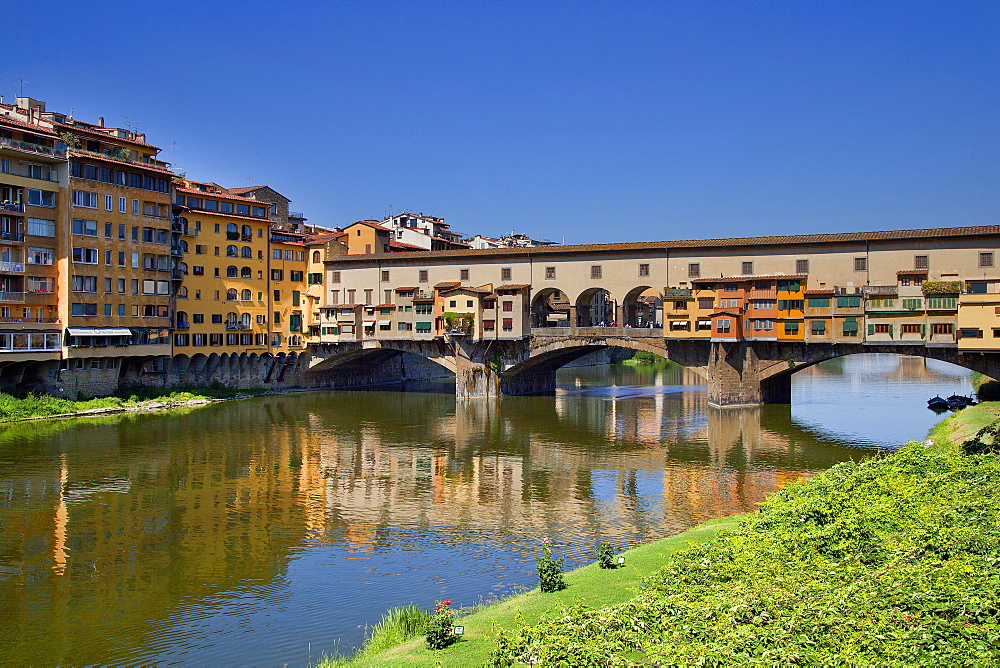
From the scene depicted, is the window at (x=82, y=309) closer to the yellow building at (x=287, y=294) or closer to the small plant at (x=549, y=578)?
the yellow building at (x=287, y=294)

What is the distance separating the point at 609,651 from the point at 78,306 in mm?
48717

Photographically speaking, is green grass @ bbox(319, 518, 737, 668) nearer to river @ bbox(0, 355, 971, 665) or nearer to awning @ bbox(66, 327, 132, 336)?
river @ bbox(0, 355, 971, 665)

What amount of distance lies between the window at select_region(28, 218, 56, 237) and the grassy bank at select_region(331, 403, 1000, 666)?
142ft

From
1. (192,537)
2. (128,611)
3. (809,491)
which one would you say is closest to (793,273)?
(809,491)

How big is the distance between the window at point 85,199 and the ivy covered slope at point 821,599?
4628cm

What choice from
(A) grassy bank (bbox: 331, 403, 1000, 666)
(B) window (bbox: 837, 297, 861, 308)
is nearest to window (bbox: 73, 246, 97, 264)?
(A) grassy bank (bbox: 331, 403, 1000, 666)

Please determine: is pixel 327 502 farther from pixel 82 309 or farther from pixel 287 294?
pixel 287 294

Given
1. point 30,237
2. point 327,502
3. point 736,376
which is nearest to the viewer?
point 327,502

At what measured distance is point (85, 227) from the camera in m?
51.2

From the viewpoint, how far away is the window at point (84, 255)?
5078 cm

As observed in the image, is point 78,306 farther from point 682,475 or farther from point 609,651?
point 609,651

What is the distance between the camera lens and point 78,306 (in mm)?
50938

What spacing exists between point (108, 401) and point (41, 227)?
11109 mm

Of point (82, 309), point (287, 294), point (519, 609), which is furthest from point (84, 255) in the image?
point (519, 609)
